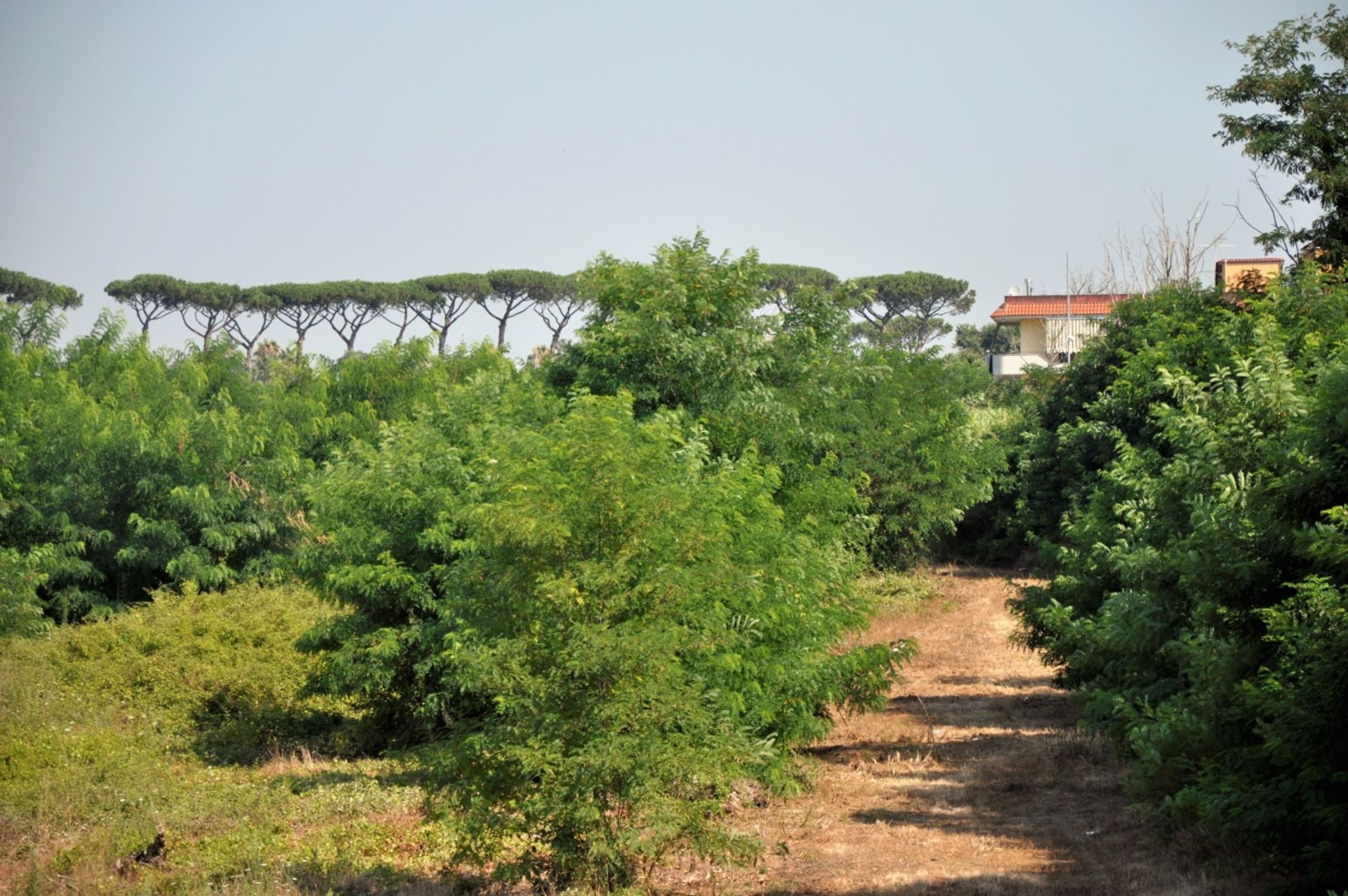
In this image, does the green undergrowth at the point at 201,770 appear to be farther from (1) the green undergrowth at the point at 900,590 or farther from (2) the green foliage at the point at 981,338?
(2) the green foliage at the point at 981,338

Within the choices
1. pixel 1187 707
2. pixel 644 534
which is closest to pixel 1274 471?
pixel 1187 707

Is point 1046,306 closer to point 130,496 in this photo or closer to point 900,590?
point 900,590

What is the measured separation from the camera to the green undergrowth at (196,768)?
12141mm

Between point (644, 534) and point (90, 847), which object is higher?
point (644, 534)

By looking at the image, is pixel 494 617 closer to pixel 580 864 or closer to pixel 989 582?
pixel 580 864

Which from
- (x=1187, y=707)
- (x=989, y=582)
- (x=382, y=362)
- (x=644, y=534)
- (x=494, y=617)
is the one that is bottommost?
(x=989, y=582)

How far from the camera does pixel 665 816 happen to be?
32.3ft

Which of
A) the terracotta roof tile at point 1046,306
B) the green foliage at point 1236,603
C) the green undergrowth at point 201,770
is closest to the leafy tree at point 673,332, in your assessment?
the green foliage at point 1236,603

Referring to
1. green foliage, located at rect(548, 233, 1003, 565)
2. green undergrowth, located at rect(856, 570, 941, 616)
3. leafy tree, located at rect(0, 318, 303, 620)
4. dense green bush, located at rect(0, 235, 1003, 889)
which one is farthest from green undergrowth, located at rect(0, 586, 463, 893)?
green undergrowth, located at rect(856, 570, 941, 616)

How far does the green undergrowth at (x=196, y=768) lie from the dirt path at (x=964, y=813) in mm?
3727

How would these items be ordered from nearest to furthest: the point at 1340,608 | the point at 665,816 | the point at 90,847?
the point at 1340,608 → the point at 665,816 → the point at 90,847

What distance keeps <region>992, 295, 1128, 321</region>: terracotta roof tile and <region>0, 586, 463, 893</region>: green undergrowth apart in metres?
47.5

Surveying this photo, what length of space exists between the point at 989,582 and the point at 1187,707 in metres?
28.1

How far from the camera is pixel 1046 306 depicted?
219ft
